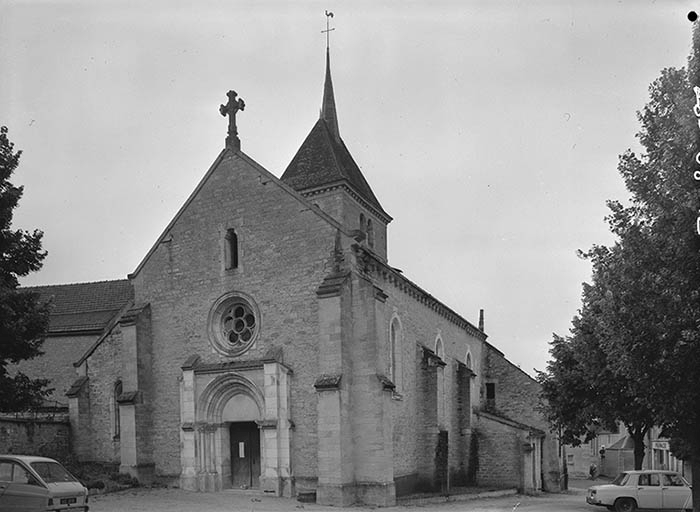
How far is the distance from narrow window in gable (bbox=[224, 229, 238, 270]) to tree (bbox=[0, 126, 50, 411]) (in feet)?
19.2

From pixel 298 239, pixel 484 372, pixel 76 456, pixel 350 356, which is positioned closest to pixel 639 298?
pixel 350 356

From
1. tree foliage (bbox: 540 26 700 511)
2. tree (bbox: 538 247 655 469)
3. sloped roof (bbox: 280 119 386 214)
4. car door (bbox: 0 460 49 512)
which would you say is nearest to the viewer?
tree foliage (bbox: 540 26 700 511)

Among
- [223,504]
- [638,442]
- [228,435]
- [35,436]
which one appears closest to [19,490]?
[223,504]

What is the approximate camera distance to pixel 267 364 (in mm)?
21094

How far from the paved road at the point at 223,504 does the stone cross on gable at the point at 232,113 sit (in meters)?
11.8

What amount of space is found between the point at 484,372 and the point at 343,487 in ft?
65.0

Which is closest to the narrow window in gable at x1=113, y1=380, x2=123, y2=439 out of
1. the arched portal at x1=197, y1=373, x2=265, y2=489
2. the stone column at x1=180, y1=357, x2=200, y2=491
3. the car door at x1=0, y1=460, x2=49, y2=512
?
the stone column at x1=180, y1=357, x2=200, y2=491

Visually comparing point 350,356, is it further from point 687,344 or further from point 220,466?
point 687,344

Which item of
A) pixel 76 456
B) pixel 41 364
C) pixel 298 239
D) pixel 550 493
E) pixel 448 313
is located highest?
pixel 298 239

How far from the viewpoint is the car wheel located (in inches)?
778

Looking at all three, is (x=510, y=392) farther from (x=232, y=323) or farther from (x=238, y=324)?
(x=232, y=323)

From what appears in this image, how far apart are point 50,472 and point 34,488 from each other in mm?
663

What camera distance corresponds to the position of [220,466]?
22.2m

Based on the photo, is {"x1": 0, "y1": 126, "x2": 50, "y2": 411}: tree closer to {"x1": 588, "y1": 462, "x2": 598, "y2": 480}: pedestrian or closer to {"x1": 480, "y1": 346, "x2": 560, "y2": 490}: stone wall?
{"x1": 480, "y1": 346, "x2": 560, "y2": 490}: stone wall
